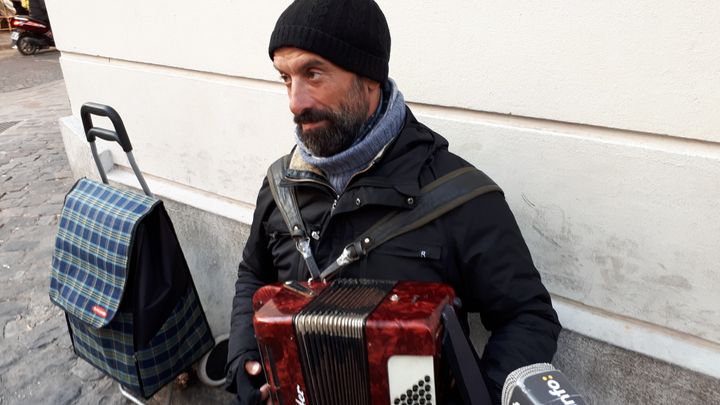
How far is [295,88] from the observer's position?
1.81m

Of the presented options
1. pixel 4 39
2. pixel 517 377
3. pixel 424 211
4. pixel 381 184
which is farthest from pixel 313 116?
pixel 4 39

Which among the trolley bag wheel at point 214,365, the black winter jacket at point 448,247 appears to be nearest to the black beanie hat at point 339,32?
the black winter jacket at point 448,247

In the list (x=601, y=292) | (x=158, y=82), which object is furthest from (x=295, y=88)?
(x=158, y=82)

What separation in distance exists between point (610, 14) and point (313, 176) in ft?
3.48

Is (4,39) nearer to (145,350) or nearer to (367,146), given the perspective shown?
(145,350)

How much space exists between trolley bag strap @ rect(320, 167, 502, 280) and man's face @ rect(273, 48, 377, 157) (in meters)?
0.27

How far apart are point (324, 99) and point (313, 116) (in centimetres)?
6

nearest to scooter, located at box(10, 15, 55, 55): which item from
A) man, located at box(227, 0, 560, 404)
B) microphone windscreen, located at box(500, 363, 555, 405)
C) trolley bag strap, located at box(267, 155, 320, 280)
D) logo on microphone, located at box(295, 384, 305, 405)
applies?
trolley bag strap, located at box(267, 155, 320, 280)

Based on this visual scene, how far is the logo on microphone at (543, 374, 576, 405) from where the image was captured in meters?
1.16

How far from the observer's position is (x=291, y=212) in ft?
6.57

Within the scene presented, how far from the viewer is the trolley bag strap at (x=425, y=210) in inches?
70.2

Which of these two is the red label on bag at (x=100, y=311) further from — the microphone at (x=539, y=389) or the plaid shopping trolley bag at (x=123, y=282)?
the microphone at (x=539, y=389)

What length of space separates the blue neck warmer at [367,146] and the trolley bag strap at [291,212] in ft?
0.56

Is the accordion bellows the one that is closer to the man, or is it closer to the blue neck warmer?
the man
